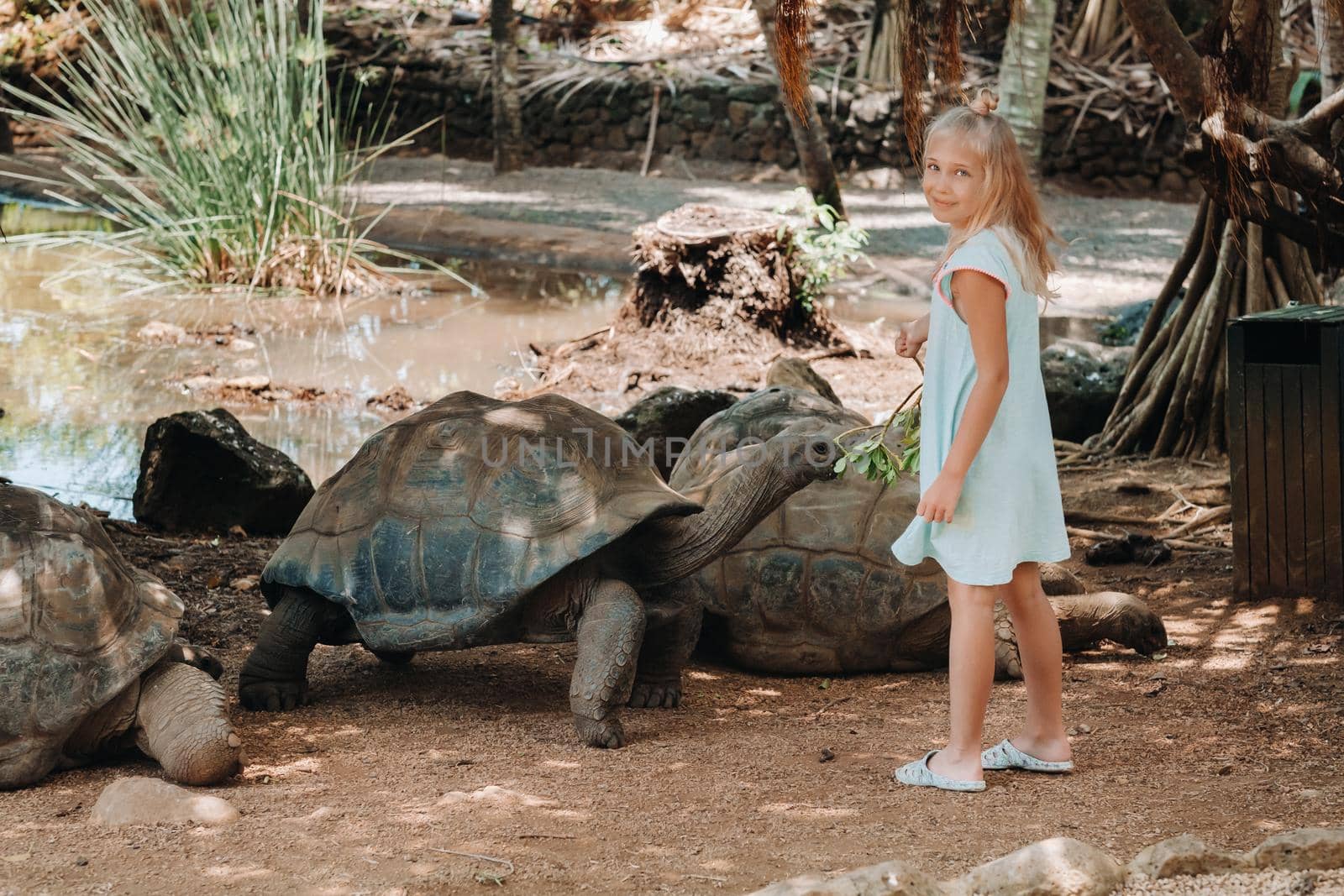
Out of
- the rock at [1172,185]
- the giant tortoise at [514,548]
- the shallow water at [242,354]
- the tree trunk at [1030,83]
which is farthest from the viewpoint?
the rock at [1172,185]

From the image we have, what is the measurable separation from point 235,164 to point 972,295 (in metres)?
9.13

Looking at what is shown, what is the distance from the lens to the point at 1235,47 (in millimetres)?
4305


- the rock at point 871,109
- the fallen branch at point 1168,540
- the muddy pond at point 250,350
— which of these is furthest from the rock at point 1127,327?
the rock at point 871,109

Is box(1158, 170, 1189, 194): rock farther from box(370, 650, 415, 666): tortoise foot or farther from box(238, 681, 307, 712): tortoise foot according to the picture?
box(238, 681, 307, 712): tortoise foot

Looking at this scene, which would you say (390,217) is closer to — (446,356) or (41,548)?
(446,356)

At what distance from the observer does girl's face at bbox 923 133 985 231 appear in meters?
3.42

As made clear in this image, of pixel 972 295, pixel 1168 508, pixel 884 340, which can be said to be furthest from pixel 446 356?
pixel 972 295

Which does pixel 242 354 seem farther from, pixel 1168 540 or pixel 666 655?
pixel 1168 540

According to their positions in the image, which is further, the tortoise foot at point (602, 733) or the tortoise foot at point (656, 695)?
the tortoise foot at point (656, 695)

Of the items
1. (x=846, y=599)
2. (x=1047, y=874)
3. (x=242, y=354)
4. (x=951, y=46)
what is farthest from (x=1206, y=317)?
(x=242, y=354)

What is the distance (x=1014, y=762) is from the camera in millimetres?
3670

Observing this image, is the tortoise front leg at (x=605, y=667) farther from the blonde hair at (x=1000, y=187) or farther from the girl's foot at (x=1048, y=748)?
the blonde hair at (x=1000, y=187)

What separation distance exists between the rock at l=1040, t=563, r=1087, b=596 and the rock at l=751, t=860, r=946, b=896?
A: 2.54 metres

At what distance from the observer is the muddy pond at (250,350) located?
320 inches
